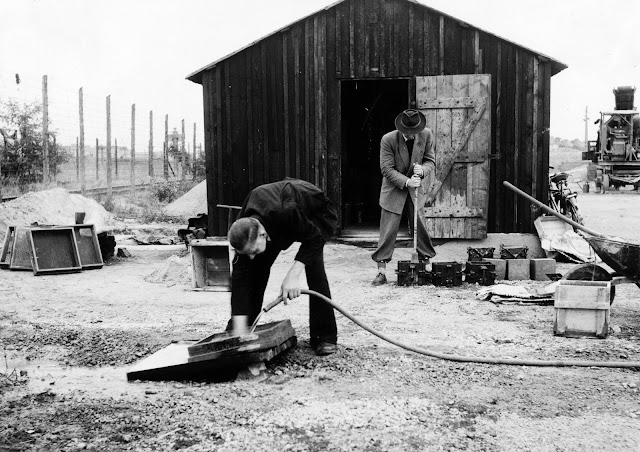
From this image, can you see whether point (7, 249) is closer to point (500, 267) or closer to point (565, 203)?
point (500, 267)

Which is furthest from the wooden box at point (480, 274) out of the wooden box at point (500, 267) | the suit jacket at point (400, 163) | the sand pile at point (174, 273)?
the sand pile at point (174, 273)

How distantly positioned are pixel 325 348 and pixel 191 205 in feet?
44.8

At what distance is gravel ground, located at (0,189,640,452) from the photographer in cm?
397

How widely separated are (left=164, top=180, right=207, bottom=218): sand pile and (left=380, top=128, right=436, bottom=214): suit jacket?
965 centimetres

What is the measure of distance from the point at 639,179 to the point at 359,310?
22.7 metres

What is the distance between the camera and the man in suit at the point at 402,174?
9.05 meters

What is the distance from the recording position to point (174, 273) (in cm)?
969

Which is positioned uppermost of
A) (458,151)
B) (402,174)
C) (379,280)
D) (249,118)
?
(249,118)

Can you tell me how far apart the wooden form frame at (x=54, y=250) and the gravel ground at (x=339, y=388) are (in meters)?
2.58

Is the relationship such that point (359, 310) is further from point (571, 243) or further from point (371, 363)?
point (571, 243)

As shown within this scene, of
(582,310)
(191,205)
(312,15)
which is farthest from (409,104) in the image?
(191,205)

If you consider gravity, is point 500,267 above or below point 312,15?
below

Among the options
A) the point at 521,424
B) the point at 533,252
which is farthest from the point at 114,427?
the point at 533,252

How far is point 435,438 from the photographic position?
3.94 metres
